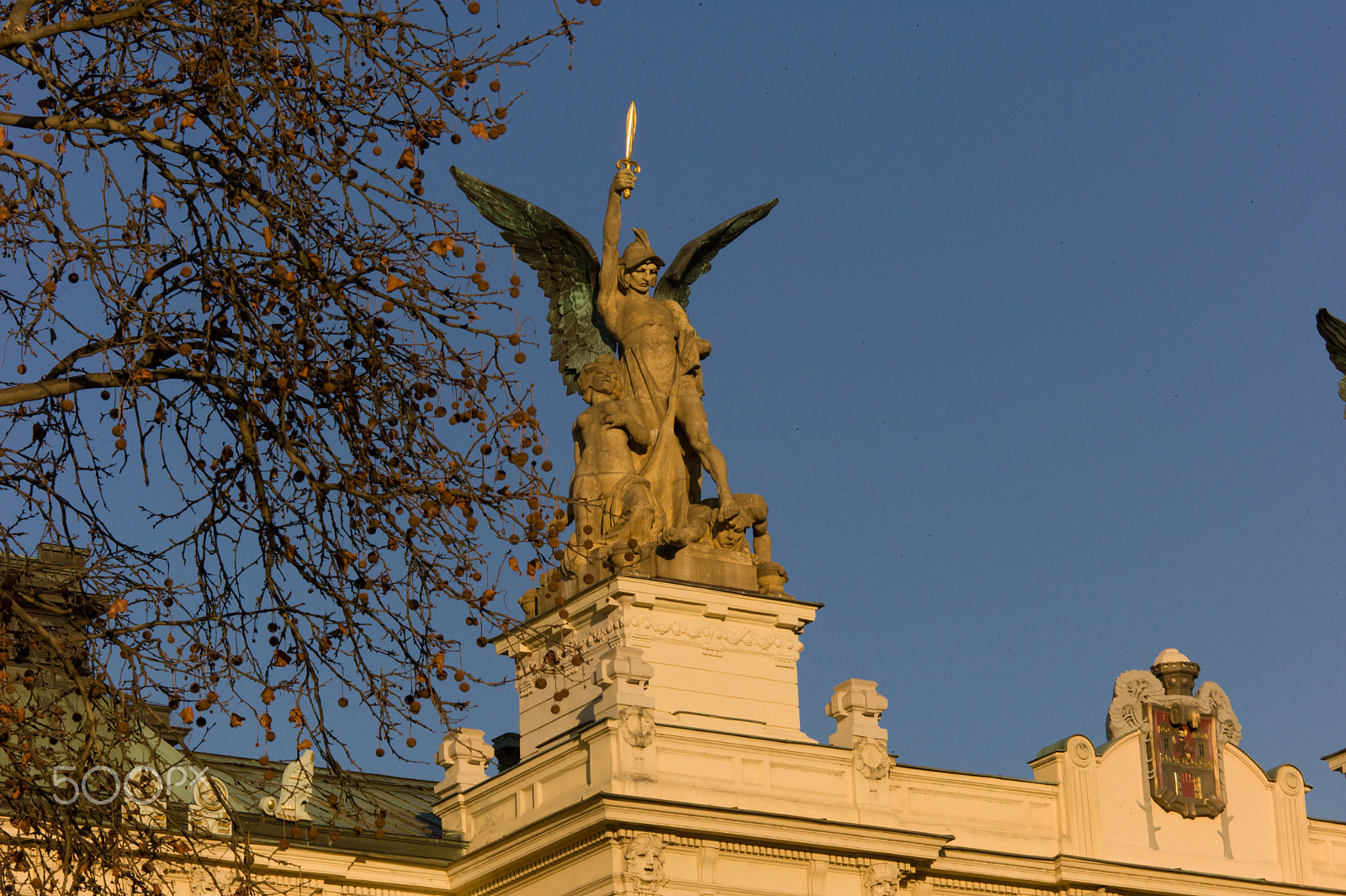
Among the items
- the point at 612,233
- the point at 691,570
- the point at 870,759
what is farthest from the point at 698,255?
the point at 870,759

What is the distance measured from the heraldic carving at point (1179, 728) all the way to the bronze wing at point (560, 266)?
987 centimetres

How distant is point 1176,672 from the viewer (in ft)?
116

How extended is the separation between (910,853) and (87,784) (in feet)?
61.1

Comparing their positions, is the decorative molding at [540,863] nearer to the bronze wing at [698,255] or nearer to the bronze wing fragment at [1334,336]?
the bronze wing at [698,255]

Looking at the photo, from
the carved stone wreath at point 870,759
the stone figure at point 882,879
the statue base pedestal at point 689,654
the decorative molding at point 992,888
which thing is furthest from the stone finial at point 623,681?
the decorative molding at point 992,888

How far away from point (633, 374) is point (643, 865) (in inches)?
340

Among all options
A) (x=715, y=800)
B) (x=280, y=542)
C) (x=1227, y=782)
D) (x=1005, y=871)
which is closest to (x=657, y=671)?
(x=715, y=800)

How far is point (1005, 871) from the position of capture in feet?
107

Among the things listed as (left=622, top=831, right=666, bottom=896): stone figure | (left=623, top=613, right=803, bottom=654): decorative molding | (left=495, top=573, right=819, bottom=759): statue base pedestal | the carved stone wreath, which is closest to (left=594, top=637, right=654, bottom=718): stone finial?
(left=495, top=573, right=819, bottom=759): statue base pedestal

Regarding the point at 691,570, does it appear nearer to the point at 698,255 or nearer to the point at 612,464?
the point at 612,464

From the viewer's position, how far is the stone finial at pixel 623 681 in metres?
30.2

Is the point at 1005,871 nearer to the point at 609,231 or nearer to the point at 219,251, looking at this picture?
the point at 609,231

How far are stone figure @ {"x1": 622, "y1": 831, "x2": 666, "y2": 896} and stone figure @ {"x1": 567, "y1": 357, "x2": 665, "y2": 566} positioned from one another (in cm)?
433

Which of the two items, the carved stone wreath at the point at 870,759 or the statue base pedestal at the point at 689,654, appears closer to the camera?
the carved stone wreath at the point at 870,759
